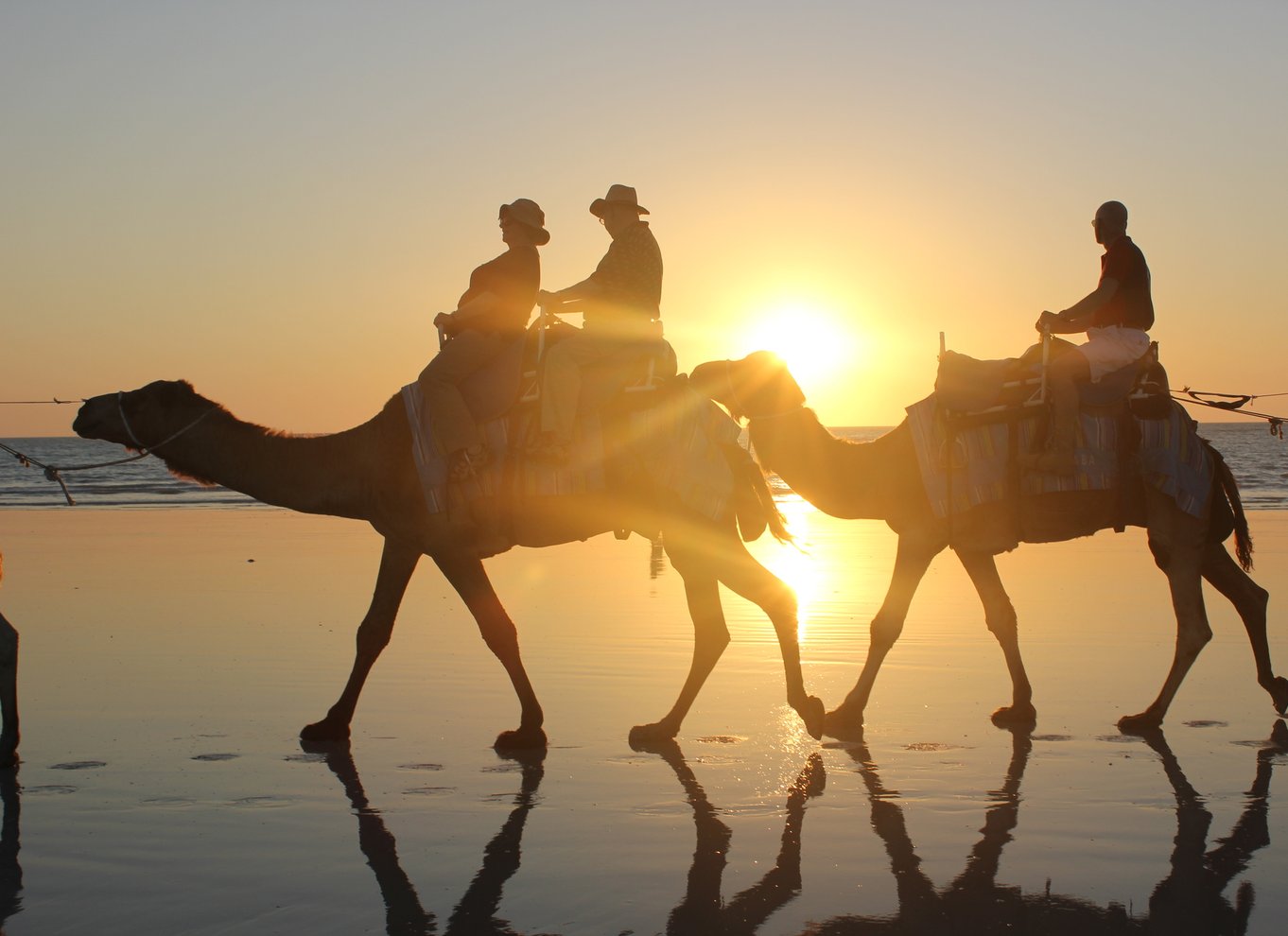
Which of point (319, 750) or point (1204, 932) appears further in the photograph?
point (319, 750)

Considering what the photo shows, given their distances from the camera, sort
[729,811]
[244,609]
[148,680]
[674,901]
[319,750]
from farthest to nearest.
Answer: [244,609]
[148,680]
[319,750]
[729,811]
[674,901]

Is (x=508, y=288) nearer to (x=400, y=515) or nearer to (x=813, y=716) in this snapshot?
(x=400, y=515)

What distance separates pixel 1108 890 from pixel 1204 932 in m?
0.46

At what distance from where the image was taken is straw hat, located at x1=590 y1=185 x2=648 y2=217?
27.2ft

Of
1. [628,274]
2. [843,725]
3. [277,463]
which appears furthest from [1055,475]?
[277,463]

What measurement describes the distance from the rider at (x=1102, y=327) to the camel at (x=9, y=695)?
5.68m

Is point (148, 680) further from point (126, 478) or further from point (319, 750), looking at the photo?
point (126, 478)

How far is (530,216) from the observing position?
337 inches

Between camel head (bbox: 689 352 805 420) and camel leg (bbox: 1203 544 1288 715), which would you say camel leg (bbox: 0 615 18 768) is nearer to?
camel head (bbox: 689 352 805 420)

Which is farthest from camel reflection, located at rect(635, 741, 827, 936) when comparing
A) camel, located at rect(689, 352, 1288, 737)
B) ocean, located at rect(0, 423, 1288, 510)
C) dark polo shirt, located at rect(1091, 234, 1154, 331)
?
ocean, located at rect(0, 423, 1288, 510)

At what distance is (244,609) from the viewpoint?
44.7ft

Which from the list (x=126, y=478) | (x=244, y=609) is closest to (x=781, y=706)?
(x=244, y=609)

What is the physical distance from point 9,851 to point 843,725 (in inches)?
172

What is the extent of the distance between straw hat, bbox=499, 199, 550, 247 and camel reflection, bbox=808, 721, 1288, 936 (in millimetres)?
3950
